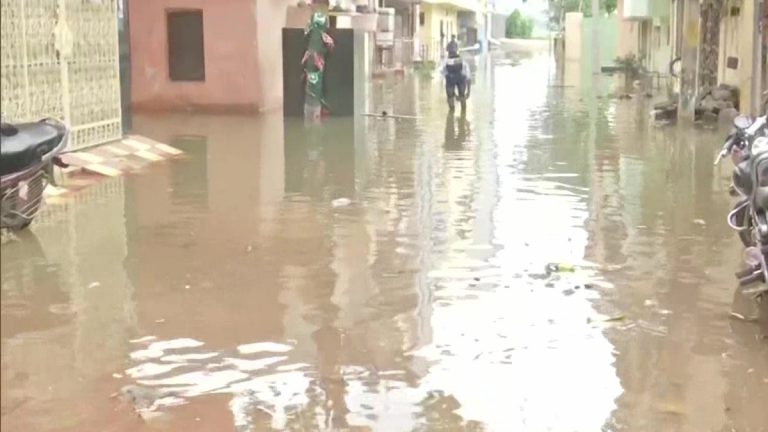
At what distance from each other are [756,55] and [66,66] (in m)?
10.2

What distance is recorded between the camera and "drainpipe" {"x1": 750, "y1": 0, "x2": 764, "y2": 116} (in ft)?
51.3

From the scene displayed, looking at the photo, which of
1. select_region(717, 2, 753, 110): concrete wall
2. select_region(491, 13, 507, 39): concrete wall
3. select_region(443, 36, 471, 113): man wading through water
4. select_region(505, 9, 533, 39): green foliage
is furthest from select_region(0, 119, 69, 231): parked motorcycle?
select_region(505, 9, 533, 39): green foliage

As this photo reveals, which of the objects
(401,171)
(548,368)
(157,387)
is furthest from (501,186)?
(157,387)

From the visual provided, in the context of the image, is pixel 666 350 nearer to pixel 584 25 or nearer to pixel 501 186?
pixel 501 186

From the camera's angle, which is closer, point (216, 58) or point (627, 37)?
point (216, 58)

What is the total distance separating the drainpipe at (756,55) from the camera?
15.6 m

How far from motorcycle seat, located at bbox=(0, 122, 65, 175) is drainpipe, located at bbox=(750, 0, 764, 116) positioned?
10.7 m

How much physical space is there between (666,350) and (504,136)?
434 inches

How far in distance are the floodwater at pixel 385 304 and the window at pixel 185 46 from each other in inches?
348

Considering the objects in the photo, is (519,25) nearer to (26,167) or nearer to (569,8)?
(569,8)

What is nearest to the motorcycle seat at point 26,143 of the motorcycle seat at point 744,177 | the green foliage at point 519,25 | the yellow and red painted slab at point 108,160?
the yellow and red painted slab at point 108,160

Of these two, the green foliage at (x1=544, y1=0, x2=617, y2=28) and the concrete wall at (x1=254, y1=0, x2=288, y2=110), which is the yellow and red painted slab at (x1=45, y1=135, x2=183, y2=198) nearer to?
the concrete wall at (x1=254, y1=0, x2=288, y2=110)

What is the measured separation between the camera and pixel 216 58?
68.4ft

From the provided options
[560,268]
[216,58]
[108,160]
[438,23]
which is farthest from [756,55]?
[438,23]
